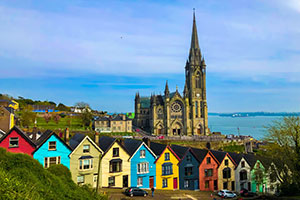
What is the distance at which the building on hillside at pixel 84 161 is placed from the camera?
30359mm

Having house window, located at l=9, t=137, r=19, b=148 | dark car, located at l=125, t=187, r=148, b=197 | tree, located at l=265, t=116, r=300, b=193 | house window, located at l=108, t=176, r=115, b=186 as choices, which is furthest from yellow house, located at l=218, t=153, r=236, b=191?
house window, located at l=9, t=137, r=19, b=148

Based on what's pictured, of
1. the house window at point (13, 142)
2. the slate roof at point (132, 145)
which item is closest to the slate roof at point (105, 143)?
the slate roof at point (132, 145)

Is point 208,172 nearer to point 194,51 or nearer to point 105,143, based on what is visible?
point 105,143

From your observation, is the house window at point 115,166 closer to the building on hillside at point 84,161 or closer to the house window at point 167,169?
the building on hillside at point 84,161

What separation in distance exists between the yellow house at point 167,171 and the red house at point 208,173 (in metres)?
4.44

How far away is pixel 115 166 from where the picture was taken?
33.2 metres

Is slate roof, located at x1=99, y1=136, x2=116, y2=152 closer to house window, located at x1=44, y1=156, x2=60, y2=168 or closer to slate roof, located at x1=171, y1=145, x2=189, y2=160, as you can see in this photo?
house window, located at x1=44, y1=156, x2=60, y2=168

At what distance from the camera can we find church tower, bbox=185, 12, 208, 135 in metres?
105

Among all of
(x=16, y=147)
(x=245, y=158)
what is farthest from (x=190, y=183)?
(x=16, y=147)

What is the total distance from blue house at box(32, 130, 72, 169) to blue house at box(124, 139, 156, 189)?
9.32m

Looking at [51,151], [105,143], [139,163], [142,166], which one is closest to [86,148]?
[105,143]

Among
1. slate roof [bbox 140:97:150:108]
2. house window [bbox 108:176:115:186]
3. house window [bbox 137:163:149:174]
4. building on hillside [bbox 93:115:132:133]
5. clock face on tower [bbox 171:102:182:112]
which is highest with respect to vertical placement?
slate roof [bbox 140:97:150:108]

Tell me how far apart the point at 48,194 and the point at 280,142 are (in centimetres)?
3382

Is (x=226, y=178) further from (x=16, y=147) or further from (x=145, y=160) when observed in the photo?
(x=16, y=147)
